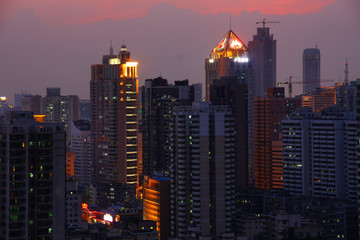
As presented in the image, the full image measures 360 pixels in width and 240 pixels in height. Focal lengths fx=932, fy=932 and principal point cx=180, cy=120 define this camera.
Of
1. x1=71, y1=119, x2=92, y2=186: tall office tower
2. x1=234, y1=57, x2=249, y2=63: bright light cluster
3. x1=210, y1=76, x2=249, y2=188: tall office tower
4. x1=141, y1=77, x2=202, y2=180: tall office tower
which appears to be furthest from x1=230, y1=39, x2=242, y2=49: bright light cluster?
x1=210, y1=76, x2=249, y2=188: tall office tower

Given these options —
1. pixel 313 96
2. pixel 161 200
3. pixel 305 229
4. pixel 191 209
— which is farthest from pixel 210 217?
pixel 313 96

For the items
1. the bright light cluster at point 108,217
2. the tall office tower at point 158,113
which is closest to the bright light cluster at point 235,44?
the tall office tower at point 158,113

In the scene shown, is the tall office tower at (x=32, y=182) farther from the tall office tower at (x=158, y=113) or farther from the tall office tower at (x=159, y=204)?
the tall office tower at (x=158, y=113)

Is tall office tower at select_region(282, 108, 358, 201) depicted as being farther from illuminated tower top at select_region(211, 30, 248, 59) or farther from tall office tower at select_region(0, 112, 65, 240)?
illuminated tower top at select_region(211, 30, 248, 59)

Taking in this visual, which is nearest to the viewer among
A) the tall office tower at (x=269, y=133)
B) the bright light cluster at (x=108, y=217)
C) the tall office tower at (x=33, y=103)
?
the bright light cluster at (x=108, y=217)

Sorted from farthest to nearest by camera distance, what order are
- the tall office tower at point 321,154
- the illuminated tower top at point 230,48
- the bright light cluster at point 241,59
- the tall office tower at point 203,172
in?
the illuminated tower top at point 230,48 < the bright light cluster at point 241,59 < the tall office tower at point 321,154 < the tall office tower at point 203,172

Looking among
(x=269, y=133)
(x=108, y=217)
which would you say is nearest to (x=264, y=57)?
(x=269, y=133)
